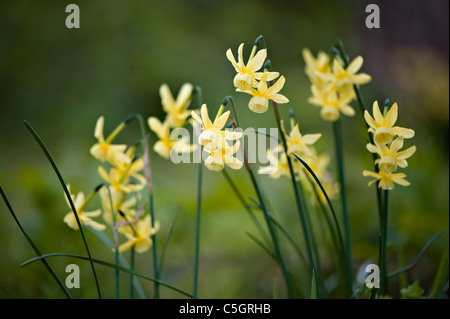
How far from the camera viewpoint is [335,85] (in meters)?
0.73

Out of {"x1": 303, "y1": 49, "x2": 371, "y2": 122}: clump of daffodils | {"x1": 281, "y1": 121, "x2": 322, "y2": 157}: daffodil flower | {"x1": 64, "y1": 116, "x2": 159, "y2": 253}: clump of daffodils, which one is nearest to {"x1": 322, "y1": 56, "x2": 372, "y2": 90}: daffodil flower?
{"x1": 303, "y1": 49, "x2": 371, "y2": 122}: clump of daffodils

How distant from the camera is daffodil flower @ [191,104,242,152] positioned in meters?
0.54

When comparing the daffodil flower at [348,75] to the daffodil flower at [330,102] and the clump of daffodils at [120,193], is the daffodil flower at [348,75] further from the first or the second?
the clump of daffodils at [120,193]

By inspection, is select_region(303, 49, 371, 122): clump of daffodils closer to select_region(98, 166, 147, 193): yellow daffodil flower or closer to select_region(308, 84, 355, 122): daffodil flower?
select_region(308, 84, 355, 122): daffodil flower

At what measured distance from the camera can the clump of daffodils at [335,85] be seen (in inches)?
28.0

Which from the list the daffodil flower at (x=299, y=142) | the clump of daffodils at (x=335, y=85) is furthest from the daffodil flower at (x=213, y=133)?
the clump of daffodils at (x=335, y=85)

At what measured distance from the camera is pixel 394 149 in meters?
0.58

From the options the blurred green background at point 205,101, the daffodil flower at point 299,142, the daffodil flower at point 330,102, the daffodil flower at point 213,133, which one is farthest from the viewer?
the blurred green background at point 205,101

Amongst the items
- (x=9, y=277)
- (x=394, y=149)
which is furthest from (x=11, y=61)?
(x=394, y=149)

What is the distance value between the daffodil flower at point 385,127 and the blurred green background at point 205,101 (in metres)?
0.33

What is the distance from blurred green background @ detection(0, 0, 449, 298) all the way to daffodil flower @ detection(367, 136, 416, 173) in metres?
0.30

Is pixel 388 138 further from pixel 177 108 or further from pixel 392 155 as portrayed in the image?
pixel 177 108
